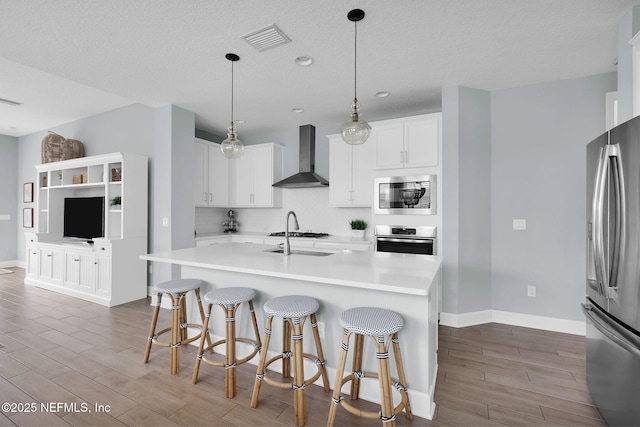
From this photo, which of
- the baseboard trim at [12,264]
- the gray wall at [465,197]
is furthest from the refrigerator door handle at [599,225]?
the baseboard trim at [12,264]

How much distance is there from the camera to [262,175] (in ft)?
17.6

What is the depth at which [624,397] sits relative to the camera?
5.24 feet

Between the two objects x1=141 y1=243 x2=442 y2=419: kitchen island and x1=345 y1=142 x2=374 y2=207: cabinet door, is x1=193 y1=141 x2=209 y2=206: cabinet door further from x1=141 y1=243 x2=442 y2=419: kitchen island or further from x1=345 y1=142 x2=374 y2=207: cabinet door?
x1=345 y1=142 x2=374 y2=207: cabinet door

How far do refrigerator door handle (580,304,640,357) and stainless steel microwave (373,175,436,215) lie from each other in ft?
6.08

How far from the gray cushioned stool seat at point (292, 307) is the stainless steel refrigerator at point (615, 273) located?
1656 millimetres

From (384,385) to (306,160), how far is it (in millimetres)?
3905

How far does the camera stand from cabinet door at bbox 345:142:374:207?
14.2 feet

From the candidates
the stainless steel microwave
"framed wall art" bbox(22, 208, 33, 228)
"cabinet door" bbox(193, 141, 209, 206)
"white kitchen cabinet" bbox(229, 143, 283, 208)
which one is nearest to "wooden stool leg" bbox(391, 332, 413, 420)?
the stainless steel microwave

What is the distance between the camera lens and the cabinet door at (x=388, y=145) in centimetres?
388

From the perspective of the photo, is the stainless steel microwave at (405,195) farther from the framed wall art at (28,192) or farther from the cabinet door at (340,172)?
the framed wall art at (28,192)

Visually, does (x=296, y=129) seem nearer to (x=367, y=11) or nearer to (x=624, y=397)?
(x=367, y=11)

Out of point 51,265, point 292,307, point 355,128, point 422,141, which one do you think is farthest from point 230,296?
point 51,265

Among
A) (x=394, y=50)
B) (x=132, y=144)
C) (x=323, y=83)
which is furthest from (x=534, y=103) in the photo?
(x=132, y=144)

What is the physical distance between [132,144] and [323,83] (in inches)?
126
